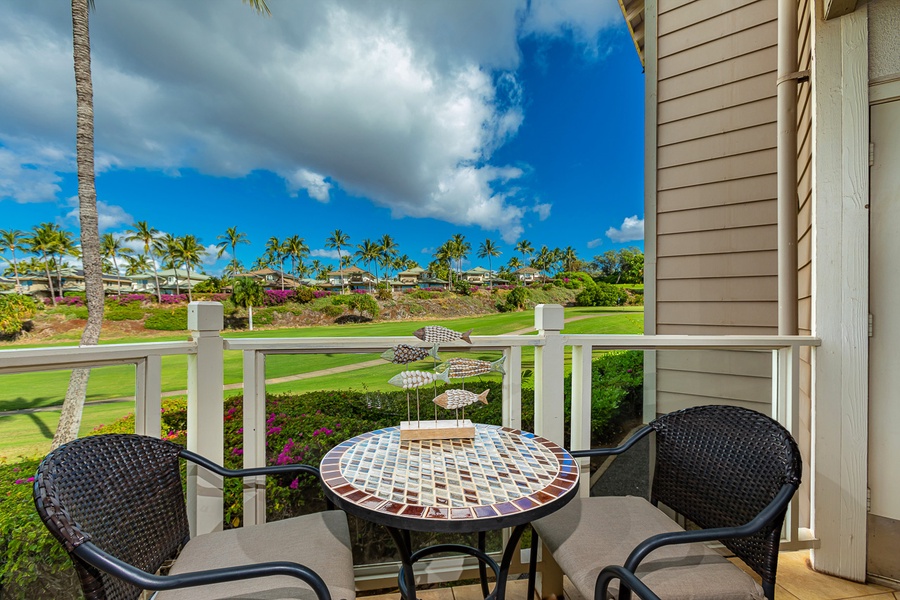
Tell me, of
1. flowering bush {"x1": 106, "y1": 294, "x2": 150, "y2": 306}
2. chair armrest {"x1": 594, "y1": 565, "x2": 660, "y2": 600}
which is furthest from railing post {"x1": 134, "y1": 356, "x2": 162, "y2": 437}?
flowering bush {"x1": 106, "y1": 294, "x2": 150, "y2": 306}

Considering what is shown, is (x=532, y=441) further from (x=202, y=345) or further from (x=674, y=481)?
(x=202, y=345)

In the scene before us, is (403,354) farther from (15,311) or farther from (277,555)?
(15,311)

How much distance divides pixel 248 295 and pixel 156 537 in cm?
1263

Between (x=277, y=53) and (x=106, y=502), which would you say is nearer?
(x=106, y=502)

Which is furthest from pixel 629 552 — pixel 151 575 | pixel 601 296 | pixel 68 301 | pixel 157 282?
pixel 157 282

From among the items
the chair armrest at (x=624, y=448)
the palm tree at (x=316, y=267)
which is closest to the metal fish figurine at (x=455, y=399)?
the chair armrest at (x=624, y=448)

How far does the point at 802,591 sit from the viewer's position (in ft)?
5.87

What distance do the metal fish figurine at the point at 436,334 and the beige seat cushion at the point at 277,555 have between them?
68cm

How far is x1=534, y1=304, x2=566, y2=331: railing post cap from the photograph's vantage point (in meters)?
1.75

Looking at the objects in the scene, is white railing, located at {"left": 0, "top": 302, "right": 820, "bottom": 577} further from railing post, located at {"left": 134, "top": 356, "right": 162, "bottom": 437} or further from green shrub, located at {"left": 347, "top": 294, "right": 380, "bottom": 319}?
green shrub, located at {"left": 347, "top": 294, "right": 380, "bottom": 319}

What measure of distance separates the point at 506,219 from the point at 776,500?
15663 millimetres

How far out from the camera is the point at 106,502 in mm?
1028

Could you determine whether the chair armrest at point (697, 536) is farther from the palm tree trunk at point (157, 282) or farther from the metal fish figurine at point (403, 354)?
the palm tree trunk at point (157, 282)

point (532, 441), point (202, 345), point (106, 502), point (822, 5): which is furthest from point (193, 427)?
point (822, 5)
